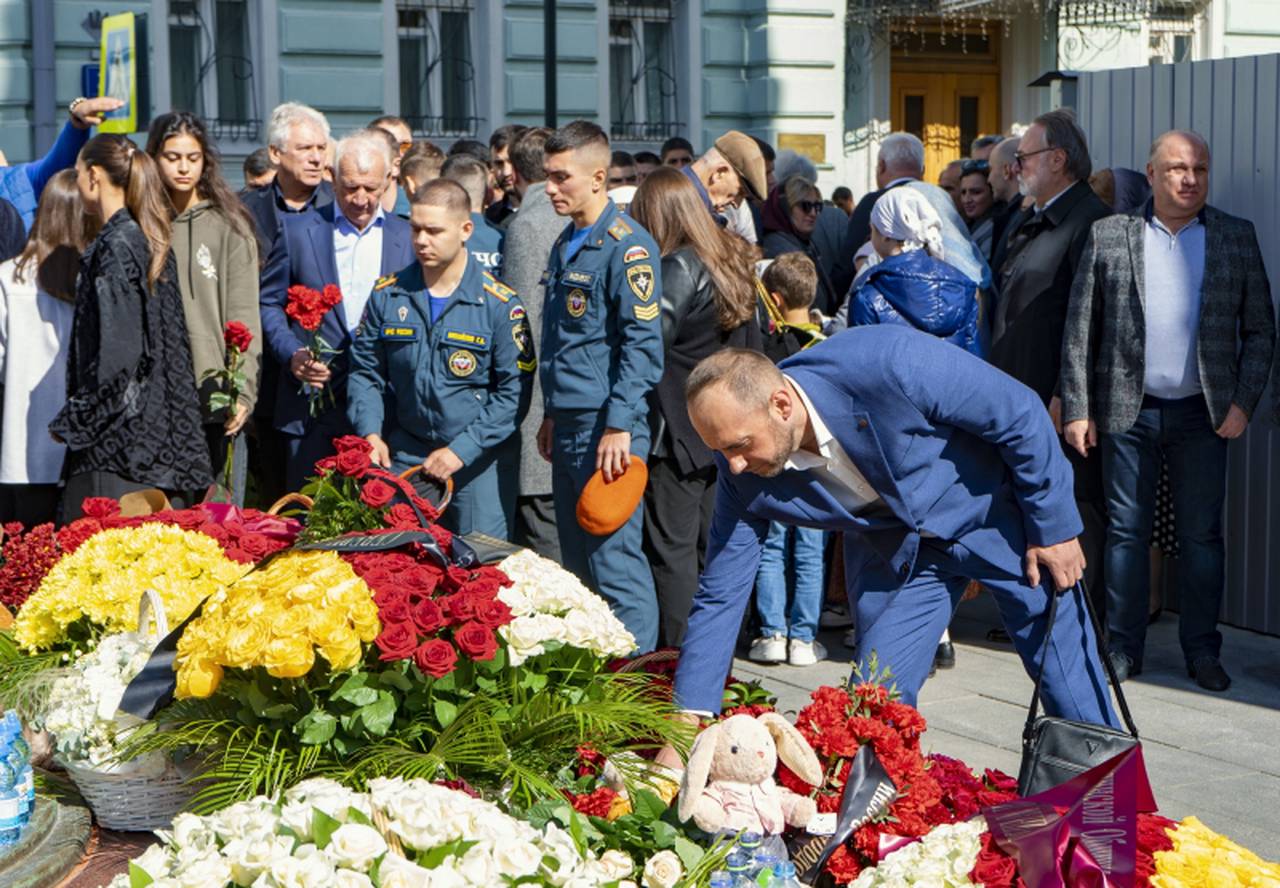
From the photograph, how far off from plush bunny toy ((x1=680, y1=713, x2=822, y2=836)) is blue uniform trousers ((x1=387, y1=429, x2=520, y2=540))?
10.4 ft

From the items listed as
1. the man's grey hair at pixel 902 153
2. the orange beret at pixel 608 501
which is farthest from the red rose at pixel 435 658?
the man's grey hair at pixel 902 153

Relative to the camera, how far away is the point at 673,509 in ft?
21.0

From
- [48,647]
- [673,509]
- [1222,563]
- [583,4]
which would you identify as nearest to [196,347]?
[673,509]

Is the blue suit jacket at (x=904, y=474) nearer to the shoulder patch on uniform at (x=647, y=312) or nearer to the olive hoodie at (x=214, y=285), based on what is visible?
the shoulder patch on uniform at (x=647, y=312)

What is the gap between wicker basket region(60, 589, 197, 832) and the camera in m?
3.55

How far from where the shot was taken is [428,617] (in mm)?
3352

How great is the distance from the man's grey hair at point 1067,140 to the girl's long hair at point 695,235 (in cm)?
145

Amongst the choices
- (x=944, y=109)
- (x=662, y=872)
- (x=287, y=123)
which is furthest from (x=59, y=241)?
(x=944, y=109)

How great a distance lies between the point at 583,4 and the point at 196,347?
10.7 m

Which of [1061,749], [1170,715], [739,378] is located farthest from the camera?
[1170,715]

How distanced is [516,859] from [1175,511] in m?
4.72

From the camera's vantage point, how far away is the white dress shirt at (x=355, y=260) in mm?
6887

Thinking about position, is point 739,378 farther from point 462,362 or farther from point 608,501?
point 462,362

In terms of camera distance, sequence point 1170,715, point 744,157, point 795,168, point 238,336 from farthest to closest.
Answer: point 795,168
point 744,157
point 238,336
point 1170,715
